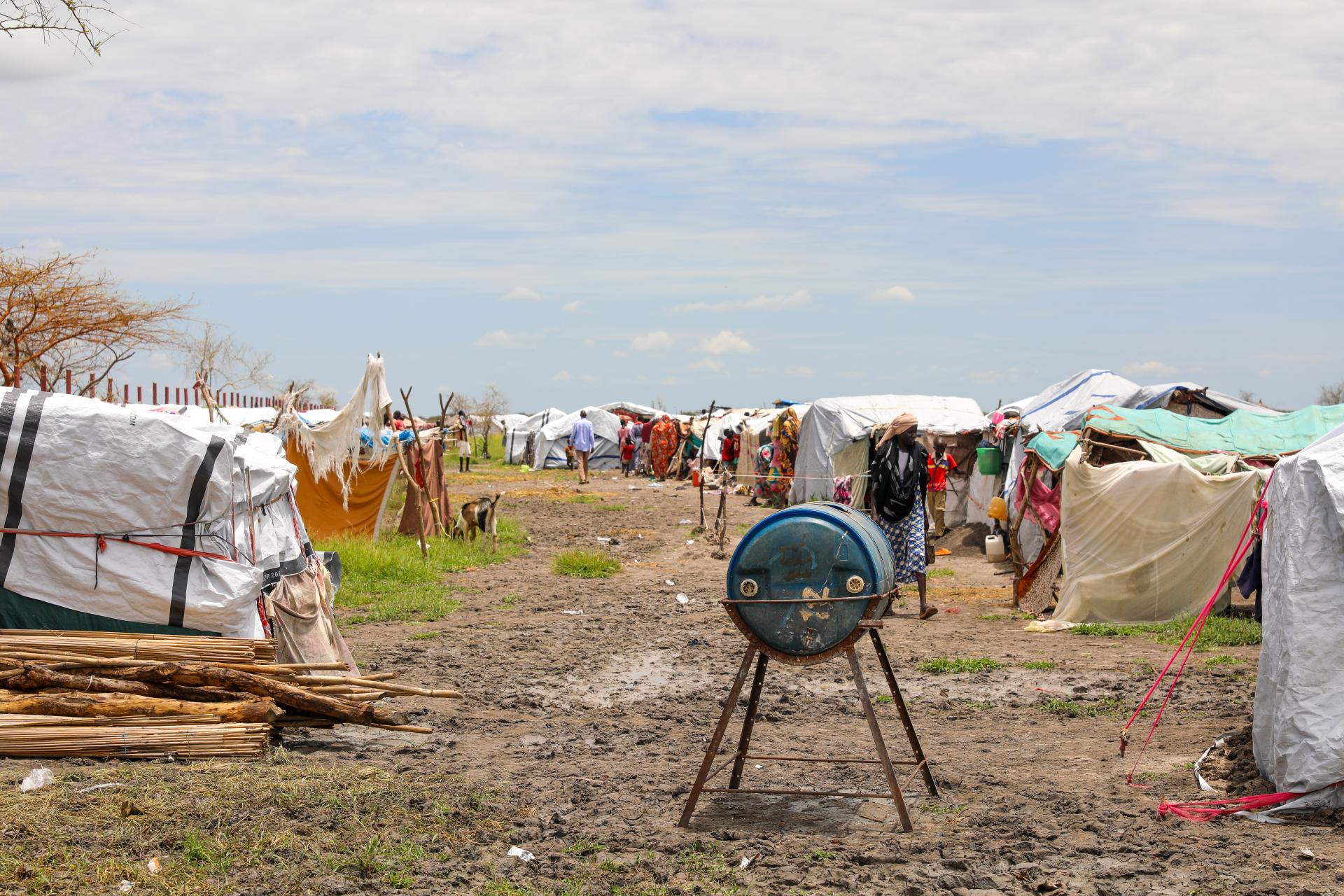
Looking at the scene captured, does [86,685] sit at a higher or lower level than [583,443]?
lower

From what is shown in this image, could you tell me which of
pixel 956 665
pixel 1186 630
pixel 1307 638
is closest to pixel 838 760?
pixel 1307 638

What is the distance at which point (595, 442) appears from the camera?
4609 cm

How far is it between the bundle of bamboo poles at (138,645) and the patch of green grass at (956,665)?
200 inches

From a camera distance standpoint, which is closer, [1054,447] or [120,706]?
[120,706]

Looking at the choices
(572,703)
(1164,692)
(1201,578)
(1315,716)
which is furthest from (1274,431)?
(572,703)

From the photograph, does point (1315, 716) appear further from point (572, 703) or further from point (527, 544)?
point (527, 544)

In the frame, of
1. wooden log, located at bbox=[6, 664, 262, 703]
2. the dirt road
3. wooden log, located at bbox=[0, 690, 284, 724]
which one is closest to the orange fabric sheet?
the dirt road

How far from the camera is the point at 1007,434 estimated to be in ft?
57.3

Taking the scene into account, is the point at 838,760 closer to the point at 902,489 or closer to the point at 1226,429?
the point at 902,489

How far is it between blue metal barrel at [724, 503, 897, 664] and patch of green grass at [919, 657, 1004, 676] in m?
3.82

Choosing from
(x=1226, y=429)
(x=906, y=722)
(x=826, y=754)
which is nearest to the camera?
(x=906, y=722)

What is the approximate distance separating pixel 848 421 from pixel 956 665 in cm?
1320

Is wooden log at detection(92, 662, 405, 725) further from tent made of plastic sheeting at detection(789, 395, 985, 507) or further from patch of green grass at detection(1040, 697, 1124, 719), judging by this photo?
tent made of plastic sheeting at detection(789, 395, 985, 507)

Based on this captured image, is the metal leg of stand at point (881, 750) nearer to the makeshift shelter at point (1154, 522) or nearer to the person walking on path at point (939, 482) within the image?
the makeshift shelter at point (1154, 522)
